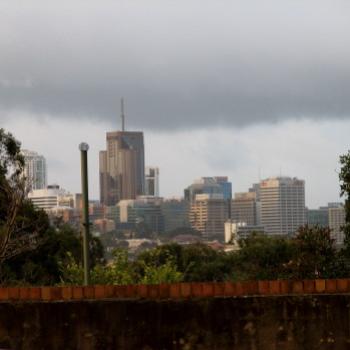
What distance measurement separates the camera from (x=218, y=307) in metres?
10.2

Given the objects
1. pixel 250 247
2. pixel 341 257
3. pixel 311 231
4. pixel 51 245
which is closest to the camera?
pixel 341 257

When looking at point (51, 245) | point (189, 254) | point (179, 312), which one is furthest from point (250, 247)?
point (179, 312)

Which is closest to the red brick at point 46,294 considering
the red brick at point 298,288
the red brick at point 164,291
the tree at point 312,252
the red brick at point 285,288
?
the red brick at point 164,291

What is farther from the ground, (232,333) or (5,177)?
(5,177)

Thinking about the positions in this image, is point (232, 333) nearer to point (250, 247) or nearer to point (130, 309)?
point (130, 309)

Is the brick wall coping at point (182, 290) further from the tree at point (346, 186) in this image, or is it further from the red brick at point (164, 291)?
the tree at point (346, 186)

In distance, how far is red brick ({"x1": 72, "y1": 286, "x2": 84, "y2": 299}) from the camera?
1036 cm

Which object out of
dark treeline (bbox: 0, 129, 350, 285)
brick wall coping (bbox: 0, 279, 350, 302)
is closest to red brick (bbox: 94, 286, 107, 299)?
brick wall coping (bbox: 0, 279, 350, 302)

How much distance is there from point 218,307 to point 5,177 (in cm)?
2485

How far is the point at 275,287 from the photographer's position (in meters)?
10.2

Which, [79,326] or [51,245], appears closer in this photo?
[79,326]

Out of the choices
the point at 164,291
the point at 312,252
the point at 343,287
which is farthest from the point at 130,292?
the point at 312,252

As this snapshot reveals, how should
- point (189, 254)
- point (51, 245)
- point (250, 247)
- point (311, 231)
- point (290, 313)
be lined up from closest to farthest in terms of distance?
1. point (290, 313)
2. point (311, 231)
3. point (51, 245)
4. point (250, 247)
5. point (189, 254)

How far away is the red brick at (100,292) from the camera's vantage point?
408 inches
